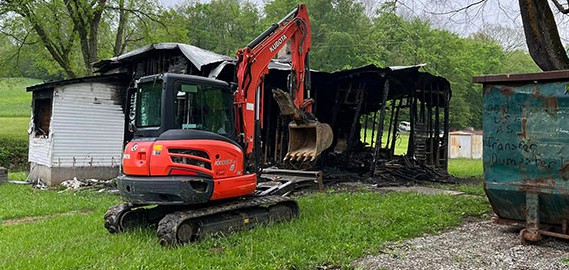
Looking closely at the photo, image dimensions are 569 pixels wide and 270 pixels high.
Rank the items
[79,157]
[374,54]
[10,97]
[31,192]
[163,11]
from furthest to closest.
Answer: [10,97] < [374,54] < [163,11] < [79,157] < [31,192]

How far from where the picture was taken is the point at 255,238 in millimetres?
6371

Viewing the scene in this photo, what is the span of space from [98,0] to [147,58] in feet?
32.2

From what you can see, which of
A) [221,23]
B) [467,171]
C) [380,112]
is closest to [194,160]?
[380,112]

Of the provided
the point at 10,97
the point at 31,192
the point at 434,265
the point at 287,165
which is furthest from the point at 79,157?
the point at 10,97

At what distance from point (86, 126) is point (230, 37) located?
3602 centimetres

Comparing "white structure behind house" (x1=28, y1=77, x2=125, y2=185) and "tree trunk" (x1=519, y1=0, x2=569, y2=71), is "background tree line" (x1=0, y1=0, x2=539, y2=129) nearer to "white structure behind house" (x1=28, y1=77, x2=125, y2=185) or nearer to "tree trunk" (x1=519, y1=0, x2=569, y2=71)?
"tree trunk" (x1=519, y1=0, x2=569, y2=71)

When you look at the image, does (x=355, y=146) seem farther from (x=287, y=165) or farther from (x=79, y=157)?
(x=79, y=157)

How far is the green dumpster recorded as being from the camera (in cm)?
580

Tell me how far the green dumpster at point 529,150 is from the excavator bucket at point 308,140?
4.70m

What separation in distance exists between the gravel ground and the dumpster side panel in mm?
444

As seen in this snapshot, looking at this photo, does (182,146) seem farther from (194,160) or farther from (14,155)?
(14,155)

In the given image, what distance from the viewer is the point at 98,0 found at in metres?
22.7

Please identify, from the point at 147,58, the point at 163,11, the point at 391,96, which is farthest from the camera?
the point at 163,11

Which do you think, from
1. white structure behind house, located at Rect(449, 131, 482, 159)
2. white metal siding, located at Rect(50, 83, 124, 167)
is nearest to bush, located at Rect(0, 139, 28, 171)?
white metal siding, located at Rect(50, 83, 124, 167)
